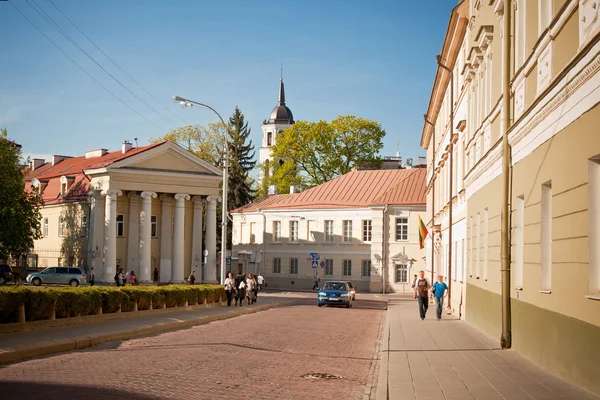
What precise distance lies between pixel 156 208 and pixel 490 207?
44600mm

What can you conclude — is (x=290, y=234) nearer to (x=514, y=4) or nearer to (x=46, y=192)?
(x=46, y=192)

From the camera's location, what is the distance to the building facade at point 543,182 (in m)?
10.6

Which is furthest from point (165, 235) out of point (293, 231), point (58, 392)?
point (58, 392)

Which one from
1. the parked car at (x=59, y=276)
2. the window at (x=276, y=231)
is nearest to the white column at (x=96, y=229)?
the parked car at (x=59, y=276)

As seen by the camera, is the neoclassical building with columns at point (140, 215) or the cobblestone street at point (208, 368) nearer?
the cobblestone street at point (208, 368)

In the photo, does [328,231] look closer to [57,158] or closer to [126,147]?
[126,147]

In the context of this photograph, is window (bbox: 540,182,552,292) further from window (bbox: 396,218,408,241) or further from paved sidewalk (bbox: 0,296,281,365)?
window (bbox: 396,218,408,241)

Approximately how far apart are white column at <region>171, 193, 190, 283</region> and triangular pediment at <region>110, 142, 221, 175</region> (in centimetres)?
218

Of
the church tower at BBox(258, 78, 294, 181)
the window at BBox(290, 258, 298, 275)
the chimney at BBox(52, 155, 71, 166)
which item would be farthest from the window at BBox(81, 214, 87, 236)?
the church tower at BBox(258, 78, 294, 181)

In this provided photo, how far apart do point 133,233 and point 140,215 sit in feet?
5.00

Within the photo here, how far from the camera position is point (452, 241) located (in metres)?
35.3

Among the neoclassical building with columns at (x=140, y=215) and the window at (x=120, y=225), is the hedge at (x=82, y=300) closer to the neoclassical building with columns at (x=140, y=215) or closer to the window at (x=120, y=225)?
the neoclassical building with columns at (x=140, y=215)

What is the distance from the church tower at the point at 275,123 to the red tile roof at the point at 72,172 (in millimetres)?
54833

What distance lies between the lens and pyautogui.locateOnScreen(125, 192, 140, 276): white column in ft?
200
